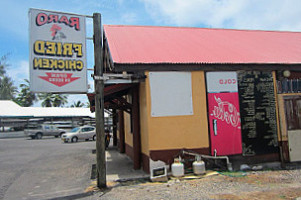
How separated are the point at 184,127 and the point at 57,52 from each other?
4.54 m

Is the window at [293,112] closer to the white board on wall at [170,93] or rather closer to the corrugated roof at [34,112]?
the white board on wall at [170,93]

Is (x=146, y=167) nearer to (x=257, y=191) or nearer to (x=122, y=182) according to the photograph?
(x=122, y=182)

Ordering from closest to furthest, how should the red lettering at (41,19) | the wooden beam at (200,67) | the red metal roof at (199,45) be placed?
the red lettering at (41,19) → the wooden beam at (200,67) → the red metal roof at (199,45)

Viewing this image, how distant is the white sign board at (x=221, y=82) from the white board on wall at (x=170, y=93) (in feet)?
2.44

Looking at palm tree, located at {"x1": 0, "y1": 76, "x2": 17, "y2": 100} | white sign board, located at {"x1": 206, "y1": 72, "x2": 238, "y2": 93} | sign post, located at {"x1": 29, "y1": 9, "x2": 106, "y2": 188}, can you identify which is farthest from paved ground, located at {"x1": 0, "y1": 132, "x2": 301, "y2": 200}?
palm tree, located at {"x1": 0, "y1": 76, "x2": 17, "y2": 100}

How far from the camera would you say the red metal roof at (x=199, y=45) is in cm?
878

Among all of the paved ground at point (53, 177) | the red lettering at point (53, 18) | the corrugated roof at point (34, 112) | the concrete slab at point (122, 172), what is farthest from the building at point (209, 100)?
the corrugated roof at point (34, 112)

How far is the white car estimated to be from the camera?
22.6 metres

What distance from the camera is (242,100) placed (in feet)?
28.8

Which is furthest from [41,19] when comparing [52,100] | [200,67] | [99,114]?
[52,100]

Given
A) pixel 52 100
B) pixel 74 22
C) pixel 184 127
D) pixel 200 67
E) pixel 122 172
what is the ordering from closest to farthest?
pixel 74 22 → pixel 184 127 → pixel 200 67 → pixel 122 172 → pixel 52 100

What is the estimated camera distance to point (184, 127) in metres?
8.25

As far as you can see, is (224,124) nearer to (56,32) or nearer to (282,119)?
(282,119)

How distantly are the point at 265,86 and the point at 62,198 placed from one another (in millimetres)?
7514
